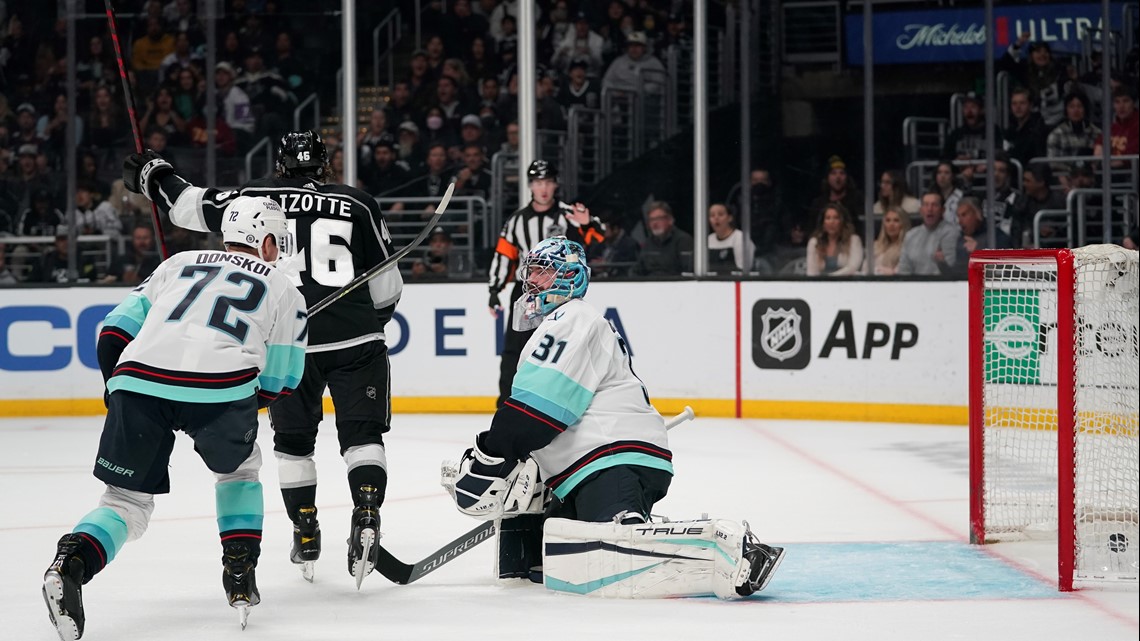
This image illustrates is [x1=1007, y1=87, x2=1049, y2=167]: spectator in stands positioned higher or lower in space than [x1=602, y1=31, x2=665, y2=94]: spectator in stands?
lower

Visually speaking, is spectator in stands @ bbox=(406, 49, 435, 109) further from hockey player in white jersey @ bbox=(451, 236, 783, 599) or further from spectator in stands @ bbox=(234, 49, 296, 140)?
Result: hockey player in white jersey @ bbox=(451, 236, 783, 599)

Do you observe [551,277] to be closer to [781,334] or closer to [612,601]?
[612,601]

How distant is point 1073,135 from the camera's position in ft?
29.4

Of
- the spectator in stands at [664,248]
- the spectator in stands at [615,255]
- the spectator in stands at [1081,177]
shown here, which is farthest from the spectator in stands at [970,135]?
the spectator in stands at [615,255]

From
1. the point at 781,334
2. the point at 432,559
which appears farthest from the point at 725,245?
the point at 432,559

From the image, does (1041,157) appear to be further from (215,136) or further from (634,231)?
(215,136)

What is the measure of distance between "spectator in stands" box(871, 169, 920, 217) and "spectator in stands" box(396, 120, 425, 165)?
114 inches

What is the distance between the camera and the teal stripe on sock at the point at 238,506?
3203 millimetres

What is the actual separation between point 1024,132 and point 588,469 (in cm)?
626

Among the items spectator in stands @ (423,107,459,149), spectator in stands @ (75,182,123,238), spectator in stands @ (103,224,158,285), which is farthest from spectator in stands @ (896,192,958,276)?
spectator in stands @ (75,182,123,238)

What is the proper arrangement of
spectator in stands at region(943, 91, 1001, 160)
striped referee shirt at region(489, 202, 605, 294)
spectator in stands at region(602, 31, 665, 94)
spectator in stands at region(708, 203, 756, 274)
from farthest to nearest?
spectator in stands at region(602, 31, 665, 94)
spectator in stands at region(943, 91, 1001, 160)
spectator in stands at region(708, 203, 756, 274)
striped referee shirt at region(489, 202, 605, 294)

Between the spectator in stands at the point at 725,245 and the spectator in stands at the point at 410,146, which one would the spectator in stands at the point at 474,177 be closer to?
the spectator in stands at the point at 410,146

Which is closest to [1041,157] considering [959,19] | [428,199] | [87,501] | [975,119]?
[975,119]

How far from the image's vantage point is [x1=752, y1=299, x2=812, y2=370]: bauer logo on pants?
7.80m
